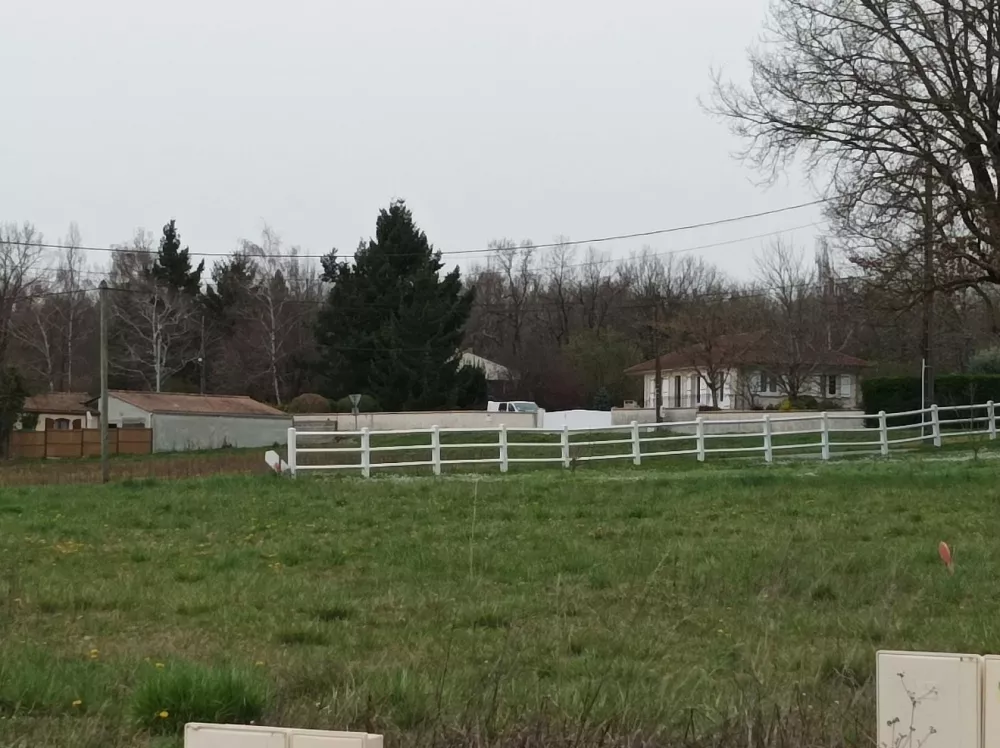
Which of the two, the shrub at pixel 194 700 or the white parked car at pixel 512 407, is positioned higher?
the white parked car at pixel 512 407

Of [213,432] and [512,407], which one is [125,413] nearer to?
[213,432]

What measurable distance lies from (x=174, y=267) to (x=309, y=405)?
20.4 m

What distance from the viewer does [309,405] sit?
61156mm

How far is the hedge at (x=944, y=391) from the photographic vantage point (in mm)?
38438

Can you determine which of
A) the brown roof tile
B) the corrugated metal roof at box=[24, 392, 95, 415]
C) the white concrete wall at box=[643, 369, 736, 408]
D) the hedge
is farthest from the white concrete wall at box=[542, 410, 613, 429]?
the corrugated metal roof at box=[24, 392, 95, 415]

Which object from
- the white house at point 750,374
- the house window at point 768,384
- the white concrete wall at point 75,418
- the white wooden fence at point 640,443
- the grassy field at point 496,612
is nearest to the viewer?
the grassy field at point 496,612

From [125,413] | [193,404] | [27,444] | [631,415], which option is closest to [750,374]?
[631,415]

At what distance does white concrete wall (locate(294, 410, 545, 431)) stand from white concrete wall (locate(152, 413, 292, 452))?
1399 mm

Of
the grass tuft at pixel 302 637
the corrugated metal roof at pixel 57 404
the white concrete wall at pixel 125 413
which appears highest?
the corrugated metal roof at pixel 57 404

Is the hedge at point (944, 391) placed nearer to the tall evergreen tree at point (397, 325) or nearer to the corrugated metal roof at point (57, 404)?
the tall evergreen tree at point (397, 325)

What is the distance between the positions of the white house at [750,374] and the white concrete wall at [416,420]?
1091cm

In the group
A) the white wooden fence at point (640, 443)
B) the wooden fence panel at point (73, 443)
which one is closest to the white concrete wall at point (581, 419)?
the white wooden fence at point (640, 443)

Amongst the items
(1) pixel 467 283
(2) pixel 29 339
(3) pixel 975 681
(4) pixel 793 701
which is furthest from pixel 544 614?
(1) pixel 467 283

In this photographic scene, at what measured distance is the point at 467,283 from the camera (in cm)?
8481
